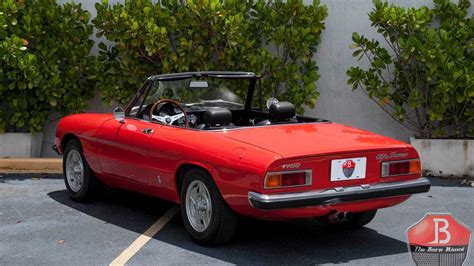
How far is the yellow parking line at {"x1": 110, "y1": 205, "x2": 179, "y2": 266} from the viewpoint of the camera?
18.6 feet

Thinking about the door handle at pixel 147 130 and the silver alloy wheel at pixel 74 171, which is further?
the silver alloy wheel at pixel 74 171

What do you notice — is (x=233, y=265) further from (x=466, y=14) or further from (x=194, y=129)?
(x=466, y=14)

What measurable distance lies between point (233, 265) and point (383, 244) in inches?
53.3

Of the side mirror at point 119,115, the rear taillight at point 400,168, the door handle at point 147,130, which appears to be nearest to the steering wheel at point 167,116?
the door handle at point 147,130

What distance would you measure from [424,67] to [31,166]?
5.05 m

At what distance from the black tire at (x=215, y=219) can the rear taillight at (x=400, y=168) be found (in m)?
1.19

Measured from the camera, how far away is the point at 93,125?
24.2 ft

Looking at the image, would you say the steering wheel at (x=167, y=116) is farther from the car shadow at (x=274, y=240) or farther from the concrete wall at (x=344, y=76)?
the concrete wall at (x=344, y=76)

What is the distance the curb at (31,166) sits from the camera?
9609mm

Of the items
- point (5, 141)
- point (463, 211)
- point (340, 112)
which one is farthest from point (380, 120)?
point (5, 141)

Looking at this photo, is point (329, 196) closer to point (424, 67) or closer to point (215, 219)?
point (215, 219)

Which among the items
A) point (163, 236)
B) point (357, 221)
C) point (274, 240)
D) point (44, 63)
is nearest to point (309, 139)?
point (274, 240)

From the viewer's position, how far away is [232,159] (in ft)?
Result: 18.4

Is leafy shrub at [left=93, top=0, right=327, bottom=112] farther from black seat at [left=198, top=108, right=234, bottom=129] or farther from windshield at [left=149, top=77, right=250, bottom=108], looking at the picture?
black seat at [left=198, top=108, right=234, bottom=129]
